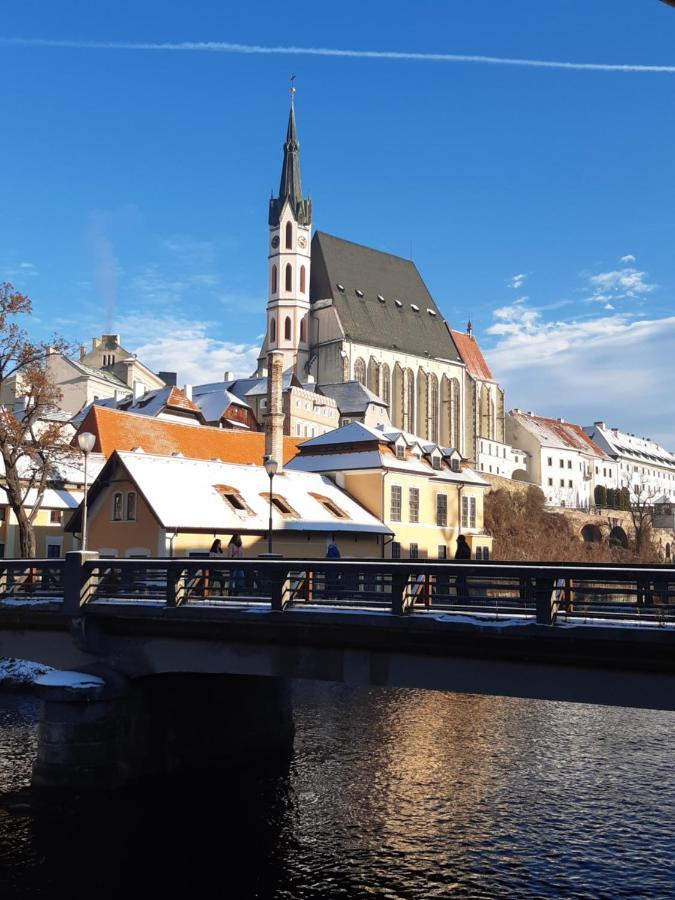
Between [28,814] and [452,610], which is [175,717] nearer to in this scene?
[28,814]

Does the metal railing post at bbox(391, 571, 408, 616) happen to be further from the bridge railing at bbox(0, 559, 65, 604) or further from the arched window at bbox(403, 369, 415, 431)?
the arched window at bbox(403, 369, 415, 431)

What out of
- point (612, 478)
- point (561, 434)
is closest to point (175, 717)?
point (561, 434)

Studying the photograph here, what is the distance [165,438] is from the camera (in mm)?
61594

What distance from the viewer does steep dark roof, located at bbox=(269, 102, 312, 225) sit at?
140 metres

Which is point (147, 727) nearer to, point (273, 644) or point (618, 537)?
point (273, 644)

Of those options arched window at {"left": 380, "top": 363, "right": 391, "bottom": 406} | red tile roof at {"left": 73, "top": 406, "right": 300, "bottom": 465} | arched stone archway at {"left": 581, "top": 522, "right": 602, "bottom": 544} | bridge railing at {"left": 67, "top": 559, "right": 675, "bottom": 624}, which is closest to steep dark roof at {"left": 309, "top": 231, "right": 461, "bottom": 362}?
arched window at {"left": 380, "top": 363, "right": 391, "bottom": 406}

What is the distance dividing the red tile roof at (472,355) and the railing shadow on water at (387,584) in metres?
138

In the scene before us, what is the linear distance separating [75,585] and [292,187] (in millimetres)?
126851

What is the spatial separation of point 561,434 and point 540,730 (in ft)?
429

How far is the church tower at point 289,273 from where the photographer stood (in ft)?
443

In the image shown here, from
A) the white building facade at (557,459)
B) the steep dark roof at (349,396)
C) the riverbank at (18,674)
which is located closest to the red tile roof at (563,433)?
the white building facade at (557,459)

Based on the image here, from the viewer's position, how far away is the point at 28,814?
62.6 feet

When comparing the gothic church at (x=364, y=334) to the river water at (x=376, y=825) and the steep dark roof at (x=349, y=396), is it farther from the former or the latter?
the river water at (x=376, y=825)

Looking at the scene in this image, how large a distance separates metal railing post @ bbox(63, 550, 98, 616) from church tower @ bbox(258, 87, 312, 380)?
110 m
